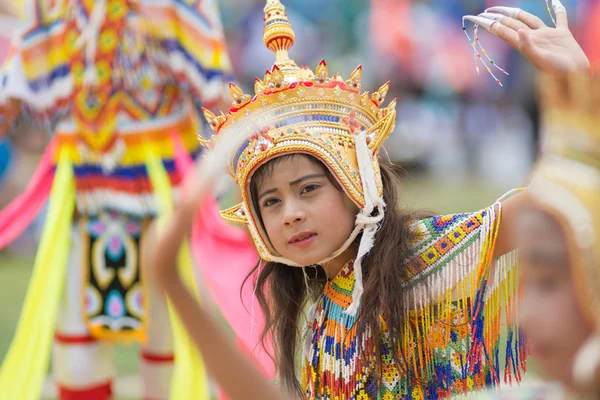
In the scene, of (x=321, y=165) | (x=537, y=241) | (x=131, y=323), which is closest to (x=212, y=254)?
(x=131, y=323)

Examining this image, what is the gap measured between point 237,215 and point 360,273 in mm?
422

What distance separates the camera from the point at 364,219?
87.6 inches

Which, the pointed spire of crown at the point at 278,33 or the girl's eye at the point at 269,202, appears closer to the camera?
the girl's eye at the point at 269,202

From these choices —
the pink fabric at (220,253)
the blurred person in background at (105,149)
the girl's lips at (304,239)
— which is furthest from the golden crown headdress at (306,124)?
the blurred person in background at (105,149)

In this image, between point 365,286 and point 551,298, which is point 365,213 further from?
point 551,298

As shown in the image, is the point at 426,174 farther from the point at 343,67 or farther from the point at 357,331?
the point at 357,331

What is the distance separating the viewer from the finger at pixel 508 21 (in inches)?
78.3

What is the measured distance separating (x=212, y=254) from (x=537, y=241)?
2.49 meters

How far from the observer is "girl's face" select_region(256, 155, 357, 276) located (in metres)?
2.18

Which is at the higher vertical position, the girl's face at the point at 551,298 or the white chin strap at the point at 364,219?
the white chin strap at the point at 364,219

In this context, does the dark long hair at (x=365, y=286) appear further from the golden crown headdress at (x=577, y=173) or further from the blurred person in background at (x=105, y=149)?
the golden crown headdress at (x=577, y=173)

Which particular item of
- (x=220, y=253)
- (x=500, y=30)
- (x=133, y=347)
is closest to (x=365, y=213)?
(x=500, y=30)

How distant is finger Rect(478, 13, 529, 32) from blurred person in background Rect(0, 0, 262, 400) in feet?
5.08

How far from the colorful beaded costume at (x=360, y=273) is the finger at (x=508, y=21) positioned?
41 cm
